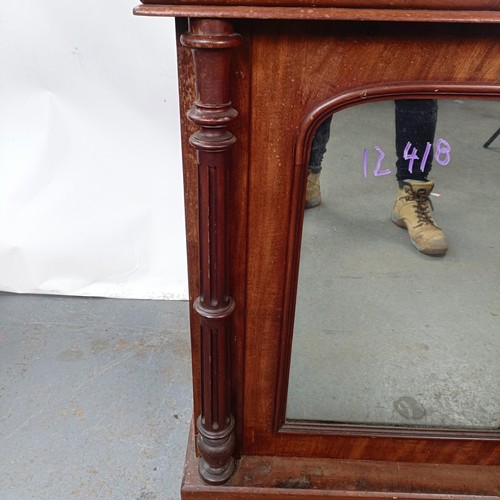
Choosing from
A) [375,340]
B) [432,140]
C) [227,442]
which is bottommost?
[227,442]

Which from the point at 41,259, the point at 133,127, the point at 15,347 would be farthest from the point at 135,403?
the point at 133,127

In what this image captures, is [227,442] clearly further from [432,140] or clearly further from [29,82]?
[29,82]

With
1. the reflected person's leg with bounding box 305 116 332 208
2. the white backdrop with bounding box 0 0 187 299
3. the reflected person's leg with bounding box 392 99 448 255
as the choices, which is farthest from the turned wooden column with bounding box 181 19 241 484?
the white backdrop with bounding box 0 0 187 299

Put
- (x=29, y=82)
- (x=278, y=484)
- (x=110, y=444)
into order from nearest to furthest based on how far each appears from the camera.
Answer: (x=278, y=484) → (x=110, y=444) → (x=29, y=82)

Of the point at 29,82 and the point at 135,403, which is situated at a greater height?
the point at 29,82

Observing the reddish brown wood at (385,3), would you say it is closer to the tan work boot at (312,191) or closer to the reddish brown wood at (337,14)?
the reddish brown wood at (337,14)

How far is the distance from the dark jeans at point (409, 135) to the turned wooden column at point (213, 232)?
0.40ft

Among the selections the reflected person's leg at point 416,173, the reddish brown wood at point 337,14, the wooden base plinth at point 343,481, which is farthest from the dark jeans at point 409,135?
the wooden base plinth at point 343,481

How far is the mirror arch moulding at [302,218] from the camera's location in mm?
615

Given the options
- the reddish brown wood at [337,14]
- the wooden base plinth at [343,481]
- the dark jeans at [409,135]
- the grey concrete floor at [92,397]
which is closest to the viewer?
the reddish brown wood at [337,14]

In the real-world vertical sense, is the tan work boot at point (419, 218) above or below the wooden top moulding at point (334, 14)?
below

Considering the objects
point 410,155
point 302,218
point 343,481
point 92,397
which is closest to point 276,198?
point 302,218

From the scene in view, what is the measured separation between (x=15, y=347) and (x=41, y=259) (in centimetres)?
26

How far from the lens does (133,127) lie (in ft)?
4.29
